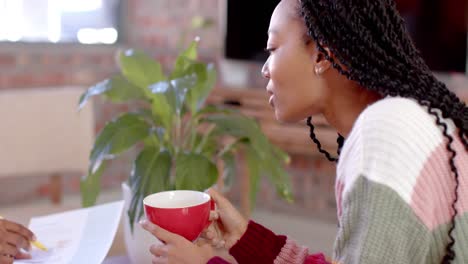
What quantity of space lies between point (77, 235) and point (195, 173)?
0.25 m

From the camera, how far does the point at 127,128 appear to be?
4.42ft

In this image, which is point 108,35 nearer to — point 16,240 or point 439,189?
point 16,240

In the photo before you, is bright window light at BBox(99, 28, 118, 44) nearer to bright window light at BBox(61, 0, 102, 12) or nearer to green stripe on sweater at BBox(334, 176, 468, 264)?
bright window light at BBox(61, 0, 102, 12)

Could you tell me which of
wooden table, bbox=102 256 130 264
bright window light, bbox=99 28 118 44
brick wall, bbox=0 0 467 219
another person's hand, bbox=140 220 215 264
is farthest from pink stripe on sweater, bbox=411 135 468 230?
bright window light, bbox=99 28 118 44

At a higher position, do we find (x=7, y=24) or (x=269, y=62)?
(x=269, y=62)

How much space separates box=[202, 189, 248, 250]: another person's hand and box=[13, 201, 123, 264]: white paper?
0.59ft

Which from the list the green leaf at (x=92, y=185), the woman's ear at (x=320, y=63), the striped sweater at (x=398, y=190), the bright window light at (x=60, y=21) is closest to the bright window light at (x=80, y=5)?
the bright window light at (x=60, y=21)

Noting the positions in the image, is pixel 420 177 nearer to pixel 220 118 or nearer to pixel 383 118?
pixel 383 118

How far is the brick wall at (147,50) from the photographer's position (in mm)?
3150

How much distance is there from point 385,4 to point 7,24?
262 centimetres

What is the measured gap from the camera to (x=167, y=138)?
1408 mm

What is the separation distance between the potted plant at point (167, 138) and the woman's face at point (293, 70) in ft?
1.24

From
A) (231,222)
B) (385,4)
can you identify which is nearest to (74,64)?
(231,222)

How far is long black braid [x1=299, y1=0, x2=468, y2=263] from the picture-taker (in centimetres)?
82
